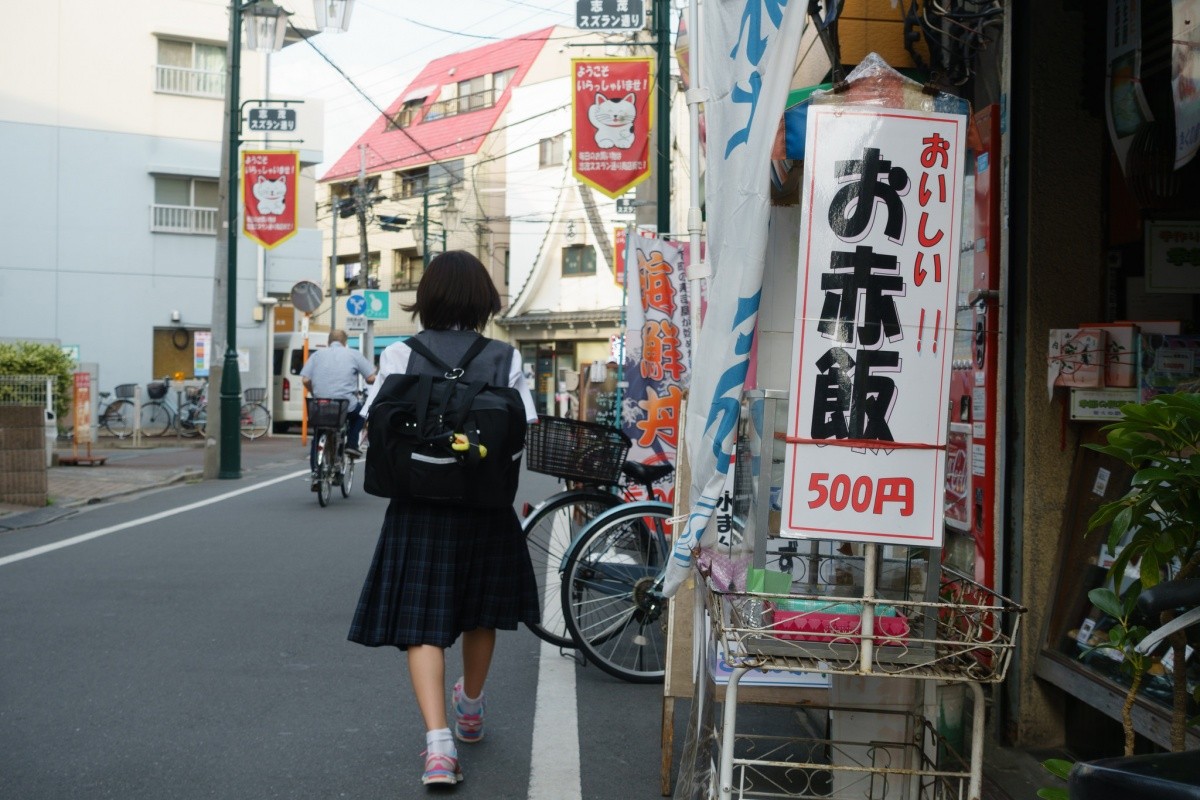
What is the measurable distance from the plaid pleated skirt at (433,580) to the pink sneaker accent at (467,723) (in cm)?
45

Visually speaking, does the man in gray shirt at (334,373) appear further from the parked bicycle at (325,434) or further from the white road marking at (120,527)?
the white road marking at (120,527)

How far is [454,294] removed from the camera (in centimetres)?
415

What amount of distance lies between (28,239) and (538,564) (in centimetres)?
2328

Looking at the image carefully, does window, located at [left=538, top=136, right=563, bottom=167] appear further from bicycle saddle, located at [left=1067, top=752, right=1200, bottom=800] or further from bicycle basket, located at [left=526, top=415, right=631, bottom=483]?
bicycle saddle, located at [left=1067, top=752, right=1200, bottom=800]

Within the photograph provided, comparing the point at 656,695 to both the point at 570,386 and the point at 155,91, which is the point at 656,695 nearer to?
the point at 155,91

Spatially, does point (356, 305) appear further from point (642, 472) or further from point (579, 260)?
point (642, 472)

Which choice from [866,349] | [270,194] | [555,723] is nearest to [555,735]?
[555,723]

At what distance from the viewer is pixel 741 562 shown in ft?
10.9

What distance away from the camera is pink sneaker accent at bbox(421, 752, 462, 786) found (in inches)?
153

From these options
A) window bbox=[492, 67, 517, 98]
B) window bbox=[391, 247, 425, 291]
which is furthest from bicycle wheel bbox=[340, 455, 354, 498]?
window bbox=[391, 247, 425, 291]

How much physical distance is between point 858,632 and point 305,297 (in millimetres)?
22374

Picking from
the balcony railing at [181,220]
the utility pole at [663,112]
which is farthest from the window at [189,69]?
the utility pole at [663,112]

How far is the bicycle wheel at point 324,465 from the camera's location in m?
12.0

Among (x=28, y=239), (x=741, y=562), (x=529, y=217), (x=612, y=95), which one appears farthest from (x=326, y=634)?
(x=529, y=217)
